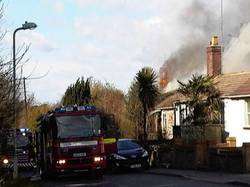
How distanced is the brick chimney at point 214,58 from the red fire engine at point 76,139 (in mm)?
21228

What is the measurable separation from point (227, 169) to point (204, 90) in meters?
11.1

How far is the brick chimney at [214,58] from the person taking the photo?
4774cm

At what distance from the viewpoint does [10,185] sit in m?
19.9

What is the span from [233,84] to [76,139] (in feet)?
56.1

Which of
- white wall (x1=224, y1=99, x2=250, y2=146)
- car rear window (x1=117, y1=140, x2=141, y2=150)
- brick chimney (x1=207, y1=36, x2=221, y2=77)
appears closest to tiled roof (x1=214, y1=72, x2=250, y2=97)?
white wall (x1=224, y1=99, x2=250, y2=146)

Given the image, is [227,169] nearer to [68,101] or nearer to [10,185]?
[10,185]

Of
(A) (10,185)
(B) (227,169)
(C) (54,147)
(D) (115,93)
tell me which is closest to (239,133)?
(B) (227,169)

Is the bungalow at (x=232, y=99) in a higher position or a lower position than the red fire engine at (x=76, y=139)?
higher

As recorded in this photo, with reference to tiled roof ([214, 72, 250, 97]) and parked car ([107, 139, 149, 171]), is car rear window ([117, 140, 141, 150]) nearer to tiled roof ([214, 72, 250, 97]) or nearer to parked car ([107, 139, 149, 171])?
parked car ([107, 139, 149, 171])

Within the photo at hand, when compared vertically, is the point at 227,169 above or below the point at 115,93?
below

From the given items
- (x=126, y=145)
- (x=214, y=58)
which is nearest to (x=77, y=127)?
(x=126, y=145)

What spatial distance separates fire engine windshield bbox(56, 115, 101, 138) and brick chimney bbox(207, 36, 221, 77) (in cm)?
2125

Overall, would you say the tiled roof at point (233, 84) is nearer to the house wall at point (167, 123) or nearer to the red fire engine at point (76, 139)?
the house wall at point (167, 123)

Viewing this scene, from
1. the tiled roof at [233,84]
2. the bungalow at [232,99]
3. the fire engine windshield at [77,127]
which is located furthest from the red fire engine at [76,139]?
the tiled roof at [233,84]
